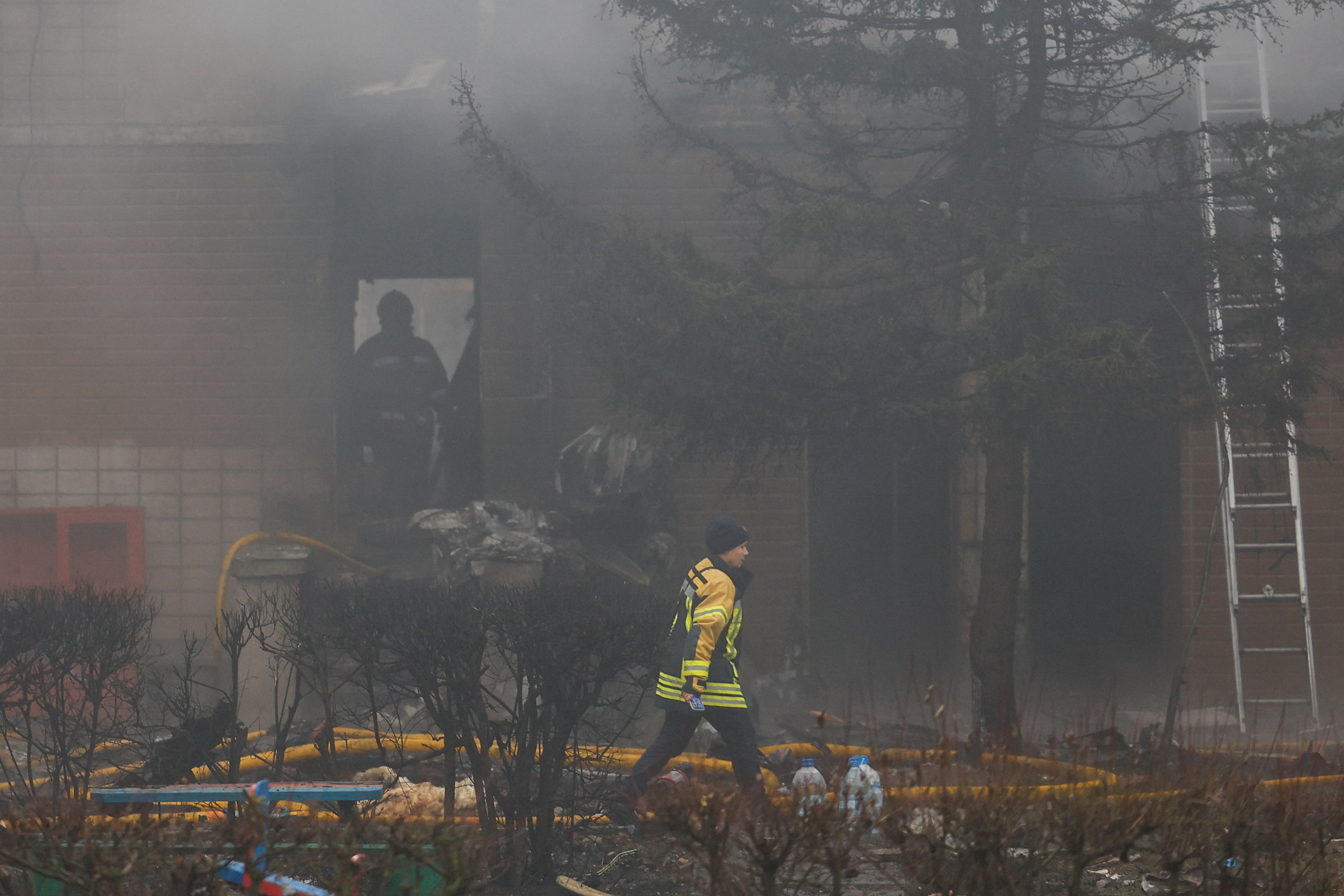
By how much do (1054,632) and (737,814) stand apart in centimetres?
751

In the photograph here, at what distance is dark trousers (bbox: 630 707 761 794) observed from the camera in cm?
536

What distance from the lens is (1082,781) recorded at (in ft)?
11.9

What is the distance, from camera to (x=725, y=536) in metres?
5.80

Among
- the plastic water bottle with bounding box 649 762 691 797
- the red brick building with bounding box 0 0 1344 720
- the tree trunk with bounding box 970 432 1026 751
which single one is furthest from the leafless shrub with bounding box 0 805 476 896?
the red brick building with bounding box 0 0 1344 720

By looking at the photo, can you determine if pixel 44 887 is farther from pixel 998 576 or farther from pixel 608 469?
pixel 608 469

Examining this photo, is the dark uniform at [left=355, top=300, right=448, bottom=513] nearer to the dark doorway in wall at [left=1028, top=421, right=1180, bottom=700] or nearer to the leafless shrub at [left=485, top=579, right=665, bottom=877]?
the dark doorway in wall at [left=1028, top=421, right=1180, bottom=700]

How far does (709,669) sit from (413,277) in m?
6.99

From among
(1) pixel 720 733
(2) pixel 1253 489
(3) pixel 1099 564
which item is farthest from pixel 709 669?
(3) pixel 1099 564

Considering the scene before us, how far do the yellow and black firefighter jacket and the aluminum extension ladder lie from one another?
327 cm

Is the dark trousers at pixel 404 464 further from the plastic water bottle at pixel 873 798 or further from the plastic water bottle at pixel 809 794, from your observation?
the plastic water bottle at pixel 809 794

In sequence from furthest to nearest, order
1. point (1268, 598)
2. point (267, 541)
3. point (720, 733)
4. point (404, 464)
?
1. point (404, 464)
2. point (267, 541)
3. point (1268, 598)
4. point (720, 733)

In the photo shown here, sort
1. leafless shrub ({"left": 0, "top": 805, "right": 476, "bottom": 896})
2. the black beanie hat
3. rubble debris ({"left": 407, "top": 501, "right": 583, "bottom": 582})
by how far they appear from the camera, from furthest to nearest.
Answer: rubble debris ({"left": 407, "top": 501, "right": 583, "bottom": 582})
the black beanie hat
leafless shrub ({"left": 0, "top": 805, "right": 476, "bottom": 896})

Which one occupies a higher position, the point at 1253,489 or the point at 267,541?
the point at 1253,489

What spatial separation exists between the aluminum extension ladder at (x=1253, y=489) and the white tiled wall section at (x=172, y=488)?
719cm
